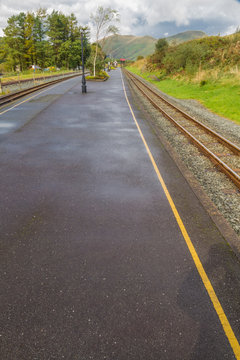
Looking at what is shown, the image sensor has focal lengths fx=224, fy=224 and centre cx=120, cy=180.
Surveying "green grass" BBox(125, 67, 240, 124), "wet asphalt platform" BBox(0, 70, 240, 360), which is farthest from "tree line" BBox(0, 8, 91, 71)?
"wet asphalt platform" BBox(0, 70, 240, 360)

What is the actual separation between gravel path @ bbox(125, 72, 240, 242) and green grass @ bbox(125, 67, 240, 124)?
2.52 meters

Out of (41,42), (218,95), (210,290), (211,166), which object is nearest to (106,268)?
(210,290)

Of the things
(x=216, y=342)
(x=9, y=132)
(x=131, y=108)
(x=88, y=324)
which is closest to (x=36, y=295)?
(x=88, y=324)

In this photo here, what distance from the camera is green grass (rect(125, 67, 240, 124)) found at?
686 inches

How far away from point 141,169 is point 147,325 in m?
5.13

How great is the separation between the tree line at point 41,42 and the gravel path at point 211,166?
252 feet

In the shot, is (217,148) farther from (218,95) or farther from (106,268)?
(218,95)

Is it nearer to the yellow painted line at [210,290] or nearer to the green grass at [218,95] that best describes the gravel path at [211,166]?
the yellow painted line at [210,290]

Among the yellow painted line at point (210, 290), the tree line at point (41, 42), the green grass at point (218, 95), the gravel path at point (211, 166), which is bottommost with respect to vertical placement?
the yellow painted line at point (210, 290)

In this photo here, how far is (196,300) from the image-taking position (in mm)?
3275

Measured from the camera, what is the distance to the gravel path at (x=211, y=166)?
5602 mm

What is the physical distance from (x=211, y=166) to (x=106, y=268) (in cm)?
576

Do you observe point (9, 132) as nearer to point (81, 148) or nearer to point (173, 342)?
point (81, 148)

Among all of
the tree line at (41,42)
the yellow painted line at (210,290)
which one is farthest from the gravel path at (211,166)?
the tree line at (41,42)
